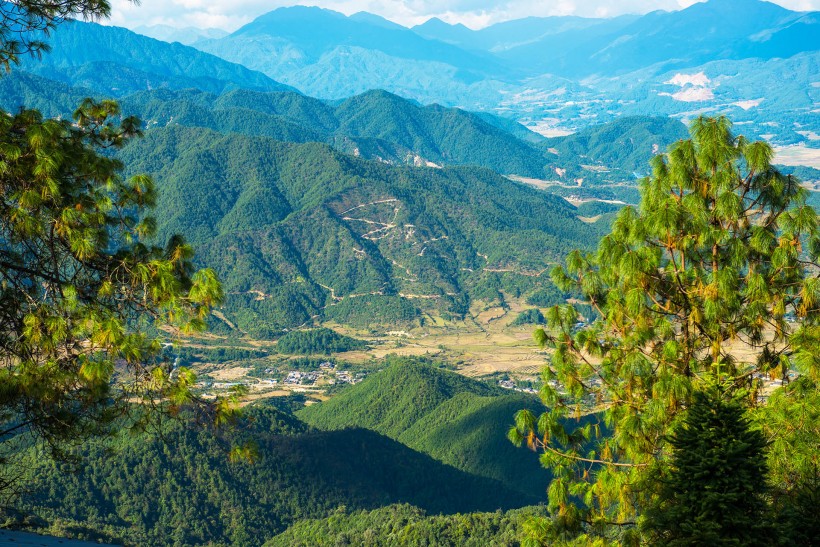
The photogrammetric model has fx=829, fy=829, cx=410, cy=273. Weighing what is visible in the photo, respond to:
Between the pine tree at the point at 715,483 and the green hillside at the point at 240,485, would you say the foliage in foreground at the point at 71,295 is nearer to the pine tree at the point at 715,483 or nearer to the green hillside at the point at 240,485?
the pine tree at the point at 715,483

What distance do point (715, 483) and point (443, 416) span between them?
89468 mm

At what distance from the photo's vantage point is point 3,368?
47.5 ft

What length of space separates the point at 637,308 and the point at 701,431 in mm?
3247

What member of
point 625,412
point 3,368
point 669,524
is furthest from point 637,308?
point 3,368

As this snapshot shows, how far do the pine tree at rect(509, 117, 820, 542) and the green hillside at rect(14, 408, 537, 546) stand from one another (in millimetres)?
50635

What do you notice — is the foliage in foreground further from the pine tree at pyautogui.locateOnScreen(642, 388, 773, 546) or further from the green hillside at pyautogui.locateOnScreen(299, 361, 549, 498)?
the green hillside at pyautogui.locateOnScreen(299, 361, 549, 498)

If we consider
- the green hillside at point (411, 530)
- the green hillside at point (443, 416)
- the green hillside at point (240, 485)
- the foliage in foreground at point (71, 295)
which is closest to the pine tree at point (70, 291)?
the foliage in foreground at point (71, 295)

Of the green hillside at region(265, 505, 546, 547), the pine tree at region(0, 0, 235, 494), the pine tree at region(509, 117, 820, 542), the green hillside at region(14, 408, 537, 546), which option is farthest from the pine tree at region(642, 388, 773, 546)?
the green hillside at region(14, 408, 537, 546)

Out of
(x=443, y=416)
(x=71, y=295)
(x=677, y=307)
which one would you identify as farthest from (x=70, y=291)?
(x=443, y=416)

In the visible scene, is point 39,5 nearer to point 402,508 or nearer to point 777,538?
point 777,538

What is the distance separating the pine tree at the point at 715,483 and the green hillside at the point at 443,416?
234 ft

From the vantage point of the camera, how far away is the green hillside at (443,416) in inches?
3593

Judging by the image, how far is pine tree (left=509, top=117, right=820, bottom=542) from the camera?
54.6ft

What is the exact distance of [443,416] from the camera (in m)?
103
